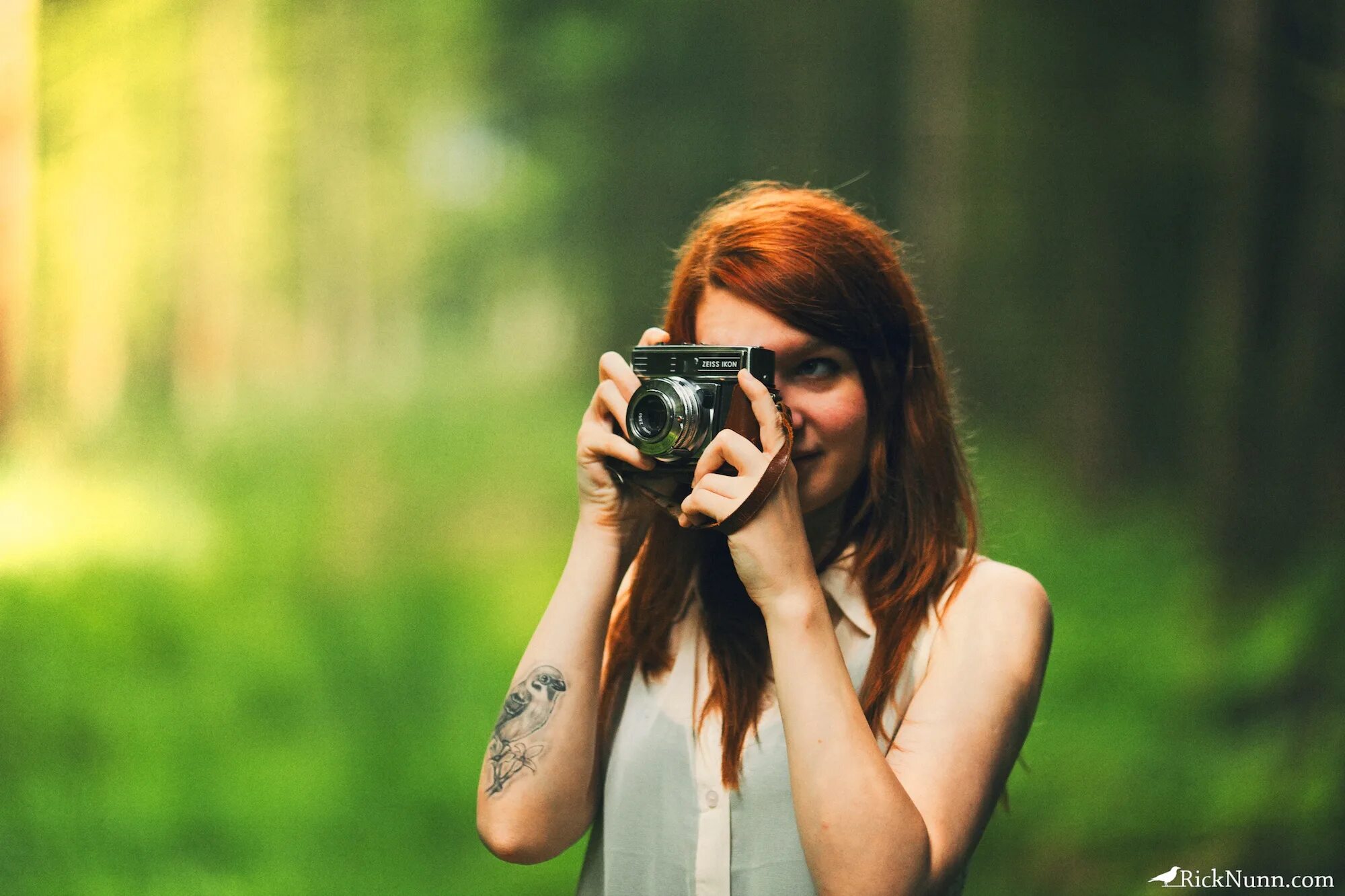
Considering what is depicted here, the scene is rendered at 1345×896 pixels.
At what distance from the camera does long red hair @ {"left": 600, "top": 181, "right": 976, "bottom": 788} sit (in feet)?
3.64

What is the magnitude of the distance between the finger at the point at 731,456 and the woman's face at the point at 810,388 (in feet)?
0.28

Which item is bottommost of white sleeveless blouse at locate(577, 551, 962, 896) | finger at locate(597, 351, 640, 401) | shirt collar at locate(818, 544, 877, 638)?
white sleeveless blouse at locate(577, 551, 962, 896)

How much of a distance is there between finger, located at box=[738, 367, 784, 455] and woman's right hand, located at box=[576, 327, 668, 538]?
15 cm

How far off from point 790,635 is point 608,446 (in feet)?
1.00

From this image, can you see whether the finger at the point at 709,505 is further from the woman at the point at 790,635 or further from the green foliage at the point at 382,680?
the green foliage at the point at 382,680

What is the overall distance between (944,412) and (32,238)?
1.93 m

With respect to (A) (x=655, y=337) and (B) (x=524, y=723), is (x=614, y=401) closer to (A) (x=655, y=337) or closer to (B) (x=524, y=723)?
(A) (x=655, y=337)

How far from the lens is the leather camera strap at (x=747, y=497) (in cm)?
101

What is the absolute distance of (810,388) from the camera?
1131mm

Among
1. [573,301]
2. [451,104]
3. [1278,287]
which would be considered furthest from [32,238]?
[1278,287]

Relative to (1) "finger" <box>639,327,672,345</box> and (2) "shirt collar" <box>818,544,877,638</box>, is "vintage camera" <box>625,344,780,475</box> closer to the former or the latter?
(1) "finger" <box>639,327,672,345</box>

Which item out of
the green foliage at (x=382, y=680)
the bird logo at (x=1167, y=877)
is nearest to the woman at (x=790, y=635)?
the green foliage at (x=382, y=680)

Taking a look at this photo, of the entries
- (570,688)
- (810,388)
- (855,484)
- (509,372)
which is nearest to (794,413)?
(810,388)

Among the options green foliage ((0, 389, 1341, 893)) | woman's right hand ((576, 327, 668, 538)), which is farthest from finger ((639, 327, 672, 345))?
green foliage ((0, 389, 1341, 893))
